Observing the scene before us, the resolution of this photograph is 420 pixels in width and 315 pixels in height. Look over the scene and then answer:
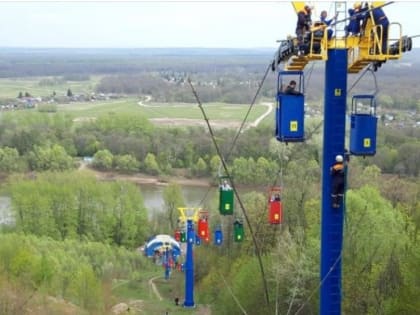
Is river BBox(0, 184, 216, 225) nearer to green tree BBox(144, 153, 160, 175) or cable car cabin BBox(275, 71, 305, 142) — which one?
green tree BBox(144, 153, 160, 175)

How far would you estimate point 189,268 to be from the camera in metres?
24.2

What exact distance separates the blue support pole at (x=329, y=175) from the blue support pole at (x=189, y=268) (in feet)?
43.8

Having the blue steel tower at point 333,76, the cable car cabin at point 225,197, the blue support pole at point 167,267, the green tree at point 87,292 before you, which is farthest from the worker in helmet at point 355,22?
the blue support pole at point 167,267

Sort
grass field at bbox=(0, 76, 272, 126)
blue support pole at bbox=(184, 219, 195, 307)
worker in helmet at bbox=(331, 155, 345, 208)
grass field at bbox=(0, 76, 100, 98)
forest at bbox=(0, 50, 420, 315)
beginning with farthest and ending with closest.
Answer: grass field at bbox=(0, 76, 100, 98) → grass field at bbox=(0, 76, 272, 126) → blue support pole at bbox=(184, 219, 195, 307) → forest at bbox=(0, 50, 420, 315) → worker in helmet at bbox=(331, 155, 345, 208)

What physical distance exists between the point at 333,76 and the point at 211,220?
853 inches

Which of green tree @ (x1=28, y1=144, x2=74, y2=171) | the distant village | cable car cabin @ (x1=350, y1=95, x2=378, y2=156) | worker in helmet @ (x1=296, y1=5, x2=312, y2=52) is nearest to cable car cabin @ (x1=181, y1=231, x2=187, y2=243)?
cable car cabin @ (x1=350, y1=95, x2=378, y2=156)

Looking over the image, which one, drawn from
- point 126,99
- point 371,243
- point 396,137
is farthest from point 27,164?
point 126,99

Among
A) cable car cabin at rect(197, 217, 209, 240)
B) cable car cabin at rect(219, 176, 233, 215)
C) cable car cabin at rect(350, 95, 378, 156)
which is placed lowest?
cable car cabin at rect(197, 217, 209, 240)

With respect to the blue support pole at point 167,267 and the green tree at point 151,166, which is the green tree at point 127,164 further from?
the blue support pole at point 167,267

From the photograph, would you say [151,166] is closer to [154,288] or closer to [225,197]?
[154,288]

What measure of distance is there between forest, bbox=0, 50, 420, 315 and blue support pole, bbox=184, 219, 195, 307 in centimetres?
69

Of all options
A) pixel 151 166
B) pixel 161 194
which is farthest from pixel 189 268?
pixel 151 166

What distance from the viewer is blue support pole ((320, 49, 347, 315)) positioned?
9.95 m

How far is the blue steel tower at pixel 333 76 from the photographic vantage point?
9688 mm
